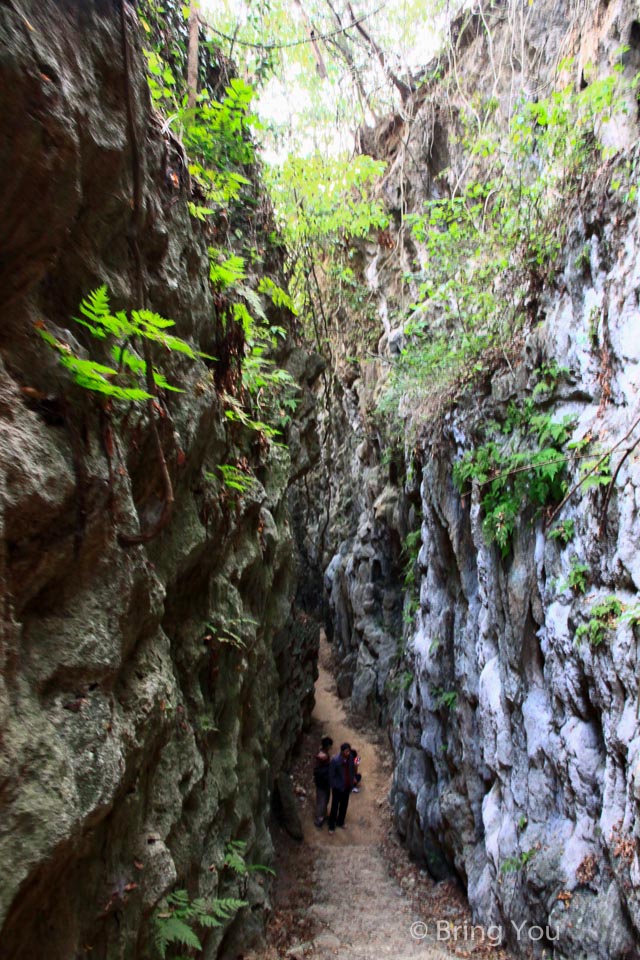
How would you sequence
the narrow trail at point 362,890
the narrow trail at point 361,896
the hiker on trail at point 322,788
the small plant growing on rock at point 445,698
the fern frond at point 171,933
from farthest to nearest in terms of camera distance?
the hiker on trail at point 322,788 → the small plant growing on rock at point 445,698 → the narrow trail at point 362,890 → the narrow trail at point 361,896 → the fern frond at point 171,933

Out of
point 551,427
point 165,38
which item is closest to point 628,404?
point 551,427

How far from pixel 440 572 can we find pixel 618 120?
716 cm

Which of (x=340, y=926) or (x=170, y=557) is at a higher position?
(x=170, y=557)

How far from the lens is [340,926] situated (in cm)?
762

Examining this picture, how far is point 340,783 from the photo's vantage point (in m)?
10.8

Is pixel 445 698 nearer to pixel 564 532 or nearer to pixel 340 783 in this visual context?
pixel 340 783

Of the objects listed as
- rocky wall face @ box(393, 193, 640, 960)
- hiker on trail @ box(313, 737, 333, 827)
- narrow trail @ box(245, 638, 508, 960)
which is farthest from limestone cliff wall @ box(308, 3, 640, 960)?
hiker on trail @ box(313, 737, 333, 827)

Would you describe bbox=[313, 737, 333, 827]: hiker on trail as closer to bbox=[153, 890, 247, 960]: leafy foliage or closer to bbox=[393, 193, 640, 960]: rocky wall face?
bbox=[393, 193, 640, 960]: rocky wall face

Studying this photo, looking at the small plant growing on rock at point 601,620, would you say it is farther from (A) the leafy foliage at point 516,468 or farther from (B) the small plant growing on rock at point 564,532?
(A) the leafy foliage at point 516,468

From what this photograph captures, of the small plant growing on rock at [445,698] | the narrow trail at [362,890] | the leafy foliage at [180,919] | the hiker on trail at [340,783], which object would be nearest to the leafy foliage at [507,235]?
the small plant growing on rock at [445,698]

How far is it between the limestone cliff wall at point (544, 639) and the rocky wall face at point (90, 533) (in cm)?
339

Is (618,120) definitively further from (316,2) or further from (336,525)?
(336,525)

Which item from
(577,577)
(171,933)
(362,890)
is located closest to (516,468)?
(577,577)

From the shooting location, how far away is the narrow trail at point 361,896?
684 centimetres
